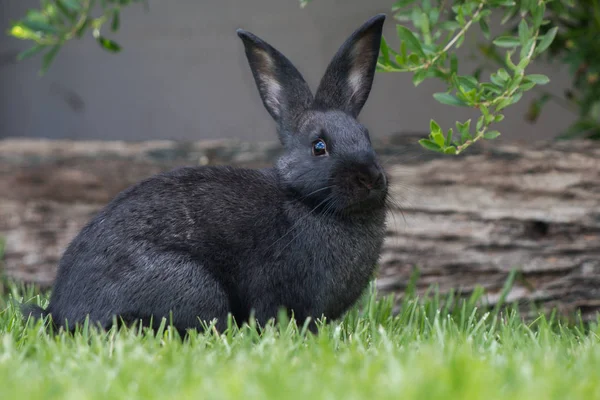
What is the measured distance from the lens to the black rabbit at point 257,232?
298cm

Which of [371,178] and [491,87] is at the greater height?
[491,87]

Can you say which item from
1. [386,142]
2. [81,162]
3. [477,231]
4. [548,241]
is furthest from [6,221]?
[548,241]

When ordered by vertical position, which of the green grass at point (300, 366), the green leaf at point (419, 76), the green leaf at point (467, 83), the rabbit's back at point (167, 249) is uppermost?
the green leaf at point (419, 76)

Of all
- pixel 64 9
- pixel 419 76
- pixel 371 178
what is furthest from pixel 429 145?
pixel 64 9

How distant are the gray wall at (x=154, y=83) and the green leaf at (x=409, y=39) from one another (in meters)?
3.84

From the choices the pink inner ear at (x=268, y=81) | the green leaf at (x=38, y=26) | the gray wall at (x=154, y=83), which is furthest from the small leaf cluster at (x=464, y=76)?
the gray wall at (x=154, y=83)

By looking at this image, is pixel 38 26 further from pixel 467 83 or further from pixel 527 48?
pixel 527 48

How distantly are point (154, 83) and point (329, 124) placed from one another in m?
4.59

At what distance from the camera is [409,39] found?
3.31 meters

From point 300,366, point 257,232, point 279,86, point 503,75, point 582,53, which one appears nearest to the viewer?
point 300,366

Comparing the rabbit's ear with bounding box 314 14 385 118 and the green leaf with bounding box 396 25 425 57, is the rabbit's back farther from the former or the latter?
the green leaf with bounding box 396 25 425 57

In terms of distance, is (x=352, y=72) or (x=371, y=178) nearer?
(x=371, y=178)

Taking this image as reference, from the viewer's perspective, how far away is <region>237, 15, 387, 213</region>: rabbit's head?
3.09 m

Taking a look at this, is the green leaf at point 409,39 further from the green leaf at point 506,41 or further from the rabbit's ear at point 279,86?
the rabbit's ear at point 279,86
